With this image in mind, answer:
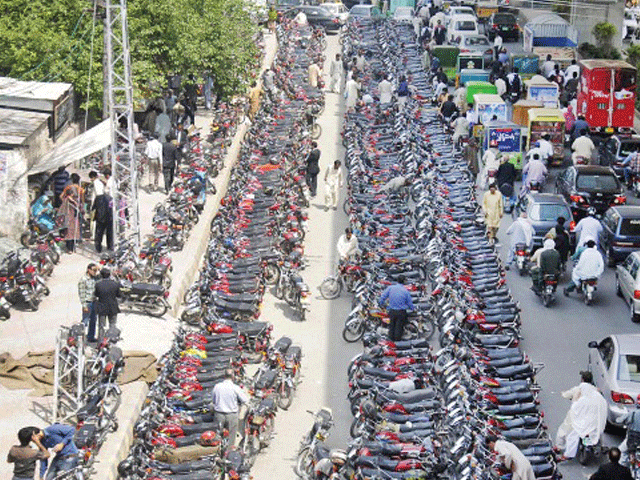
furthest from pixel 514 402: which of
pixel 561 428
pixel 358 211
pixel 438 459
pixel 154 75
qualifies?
pixel 154 75

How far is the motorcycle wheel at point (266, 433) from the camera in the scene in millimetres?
20125

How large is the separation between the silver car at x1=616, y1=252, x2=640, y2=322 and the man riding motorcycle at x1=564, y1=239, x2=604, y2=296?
42 cm

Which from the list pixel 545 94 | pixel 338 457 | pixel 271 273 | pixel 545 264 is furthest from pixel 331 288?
pixel 545 94

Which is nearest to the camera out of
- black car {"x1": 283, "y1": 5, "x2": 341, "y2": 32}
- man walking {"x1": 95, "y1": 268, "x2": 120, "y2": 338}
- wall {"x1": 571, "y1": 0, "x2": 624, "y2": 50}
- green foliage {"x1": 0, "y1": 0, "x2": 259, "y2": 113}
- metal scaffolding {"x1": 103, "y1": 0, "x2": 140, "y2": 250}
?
man walking {"x1": 95, "y1": 268, "x2": 120, "y2": 338}

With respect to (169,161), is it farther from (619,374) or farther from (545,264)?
(619,374)

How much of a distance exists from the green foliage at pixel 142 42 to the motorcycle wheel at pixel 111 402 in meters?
12.2

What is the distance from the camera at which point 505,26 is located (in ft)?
179

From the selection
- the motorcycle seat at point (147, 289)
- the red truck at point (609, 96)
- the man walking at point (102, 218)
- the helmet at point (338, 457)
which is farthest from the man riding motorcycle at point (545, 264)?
the red truck at point (609, 96)

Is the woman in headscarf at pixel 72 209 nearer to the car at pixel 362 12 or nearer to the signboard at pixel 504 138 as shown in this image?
the signboard at pixel 504 138

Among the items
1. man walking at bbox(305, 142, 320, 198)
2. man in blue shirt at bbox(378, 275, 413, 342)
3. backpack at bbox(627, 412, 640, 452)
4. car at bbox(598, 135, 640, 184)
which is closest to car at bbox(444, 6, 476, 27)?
car at bbox(598, 135, 640, 184)

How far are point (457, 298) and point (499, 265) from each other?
97.9 inches

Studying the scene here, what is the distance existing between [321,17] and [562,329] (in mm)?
35172

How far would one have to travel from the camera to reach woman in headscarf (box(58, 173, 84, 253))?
88.6ft

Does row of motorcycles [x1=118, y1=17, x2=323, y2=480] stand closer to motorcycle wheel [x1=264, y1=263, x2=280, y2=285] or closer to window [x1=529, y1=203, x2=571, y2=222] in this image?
motorcycle wheel [x1=264, y1=263, x2=280, y2=285]
